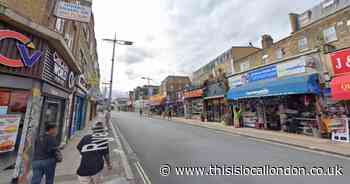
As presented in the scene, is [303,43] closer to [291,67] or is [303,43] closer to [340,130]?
[291,67]

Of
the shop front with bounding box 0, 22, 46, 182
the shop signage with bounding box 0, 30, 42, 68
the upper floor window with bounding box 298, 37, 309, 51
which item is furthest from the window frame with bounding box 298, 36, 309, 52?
the shop signage with bounding box 0, 30, 42, 68

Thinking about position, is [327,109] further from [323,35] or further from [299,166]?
[323,35]

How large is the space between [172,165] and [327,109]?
10.7 meters

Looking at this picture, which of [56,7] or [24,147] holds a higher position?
[56,7]

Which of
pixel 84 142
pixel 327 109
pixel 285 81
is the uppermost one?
pixel 285 81

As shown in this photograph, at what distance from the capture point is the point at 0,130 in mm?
4613

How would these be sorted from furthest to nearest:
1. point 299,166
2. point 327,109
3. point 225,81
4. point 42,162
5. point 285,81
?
point 225,81
point 285,81
point 327,109
point 299,166
point 42,162

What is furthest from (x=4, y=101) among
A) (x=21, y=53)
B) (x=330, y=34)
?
(x=330, y=34)

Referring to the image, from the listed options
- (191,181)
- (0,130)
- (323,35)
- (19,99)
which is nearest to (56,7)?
(19,99)

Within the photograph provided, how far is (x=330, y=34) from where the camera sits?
51.5 ft

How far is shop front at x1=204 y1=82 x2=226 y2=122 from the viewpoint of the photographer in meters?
21.8

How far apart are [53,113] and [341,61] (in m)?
15.5

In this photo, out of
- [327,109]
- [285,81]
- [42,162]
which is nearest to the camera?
[42,162]

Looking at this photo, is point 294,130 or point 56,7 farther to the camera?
point 294,130
